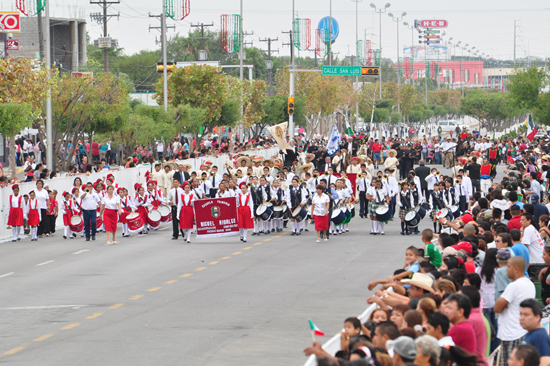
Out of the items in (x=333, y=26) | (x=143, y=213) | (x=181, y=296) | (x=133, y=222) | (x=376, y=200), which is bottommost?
(x=181, y=296)

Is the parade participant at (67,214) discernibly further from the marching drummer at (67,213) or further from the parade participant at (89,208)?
the parade participant at (89,208)

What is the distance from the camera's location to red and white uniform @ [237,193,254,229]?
71.8 feet

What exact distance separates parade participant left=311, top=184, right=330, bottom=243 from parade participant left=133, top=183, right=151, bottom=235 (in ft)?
16.3

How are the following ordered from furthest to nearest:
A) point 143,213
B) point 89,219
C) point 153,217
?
point 153,217
point 143,213
point 89,219

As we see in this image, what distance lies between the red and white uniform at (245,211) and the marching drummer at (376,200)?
11.0 ft

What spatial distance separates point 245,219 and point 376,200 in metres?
3.80

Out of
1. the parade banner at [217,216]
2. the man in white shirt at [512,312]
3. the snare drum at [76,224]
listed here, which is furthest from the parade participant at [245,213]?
the man in white shirt at [512,312]

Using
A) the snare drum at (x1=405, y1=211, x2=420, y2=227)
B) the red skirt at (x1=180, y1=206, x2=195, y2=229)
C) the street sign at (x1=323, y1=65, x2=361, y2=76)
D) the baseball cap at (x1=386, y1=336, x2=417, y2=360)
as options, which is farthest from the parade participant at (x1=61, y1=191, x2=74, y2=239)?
the street sign at (x1=323, y1=65, x2=361, y2=76)

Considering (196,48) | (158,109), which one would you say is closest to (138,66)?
(196,48)

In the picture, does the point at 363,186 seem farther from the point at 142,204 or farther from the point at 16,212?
the point at 16,212

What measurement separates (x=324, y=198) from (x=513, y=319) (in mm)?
13051

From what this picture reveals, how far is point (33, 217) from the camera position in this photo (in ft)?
73.8

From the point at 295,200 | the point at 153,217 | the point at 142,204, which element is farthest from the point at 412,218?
the point at 142,204

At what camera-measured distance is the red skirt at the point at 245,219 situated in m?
21.9
